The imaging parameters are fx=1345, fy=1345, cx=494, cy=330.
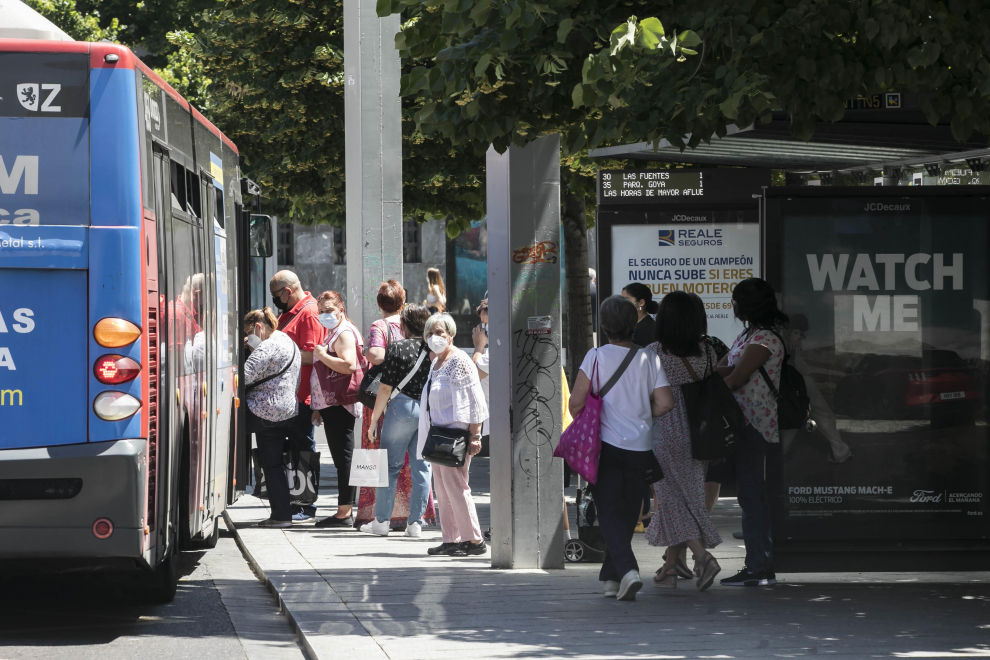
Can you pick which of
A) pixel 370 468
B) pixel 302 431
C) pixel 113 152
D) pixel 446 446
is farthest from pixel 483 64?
pixel 302 431

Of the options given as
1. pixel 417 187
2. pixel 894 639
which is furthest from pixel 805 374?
pixel 417 187

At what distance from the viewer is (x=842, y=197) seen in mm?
7523

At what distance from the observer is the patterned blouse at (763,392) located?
7.48 m

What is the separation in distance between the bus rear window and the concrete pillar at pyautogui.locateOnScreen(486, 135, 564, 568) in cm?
279

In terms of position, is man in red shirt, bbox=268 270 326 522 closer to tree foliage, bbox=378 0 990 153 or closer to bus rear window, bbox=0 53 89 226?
tree foliage, bbox=378 0 990 153

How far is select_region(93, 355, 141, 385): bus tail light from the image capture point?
6148 mm

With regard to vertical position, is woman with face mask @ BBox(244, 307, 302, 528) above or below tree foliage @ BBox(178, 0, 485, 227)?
below

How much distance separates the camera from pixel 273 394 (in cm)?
1054

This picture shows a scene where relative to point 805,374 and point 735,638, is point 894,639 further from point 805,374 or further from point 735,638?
point 805,374

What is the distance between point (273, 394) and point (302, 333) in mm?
752

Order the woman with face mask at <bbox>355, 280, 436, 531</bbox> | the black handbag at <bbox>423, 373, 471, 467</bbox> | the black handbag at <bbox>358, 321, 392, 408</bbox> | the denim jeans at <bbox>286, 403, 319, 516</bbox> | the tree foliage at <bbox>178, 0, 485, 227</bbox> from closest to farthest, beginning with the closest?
the black handbag at <bbox>423, 373, 471, 467</bbox>, the black handbag at <bbox>358, 321, 392, 408</bbox>, the woman with face mask at <bbox>355, 280, 436, 531</bbox>, the denim jeans at <bbox>286, 403, 319, 516</bbox>, the tree foliage at <bbox>178, 0, 485, 227</bbox>

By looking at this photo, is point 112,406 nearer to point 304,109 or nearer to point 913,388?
point 913,388

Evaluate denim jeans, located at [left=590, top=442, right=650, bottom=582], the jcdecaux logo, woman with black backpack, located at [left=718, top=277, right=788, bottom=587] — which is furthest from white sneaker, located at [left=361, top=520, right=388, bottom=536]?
the jcdecaux logo

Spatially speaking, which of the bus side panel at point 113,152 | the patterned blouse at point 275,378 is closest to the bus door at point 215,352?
the patterned blouse at point 275,378
